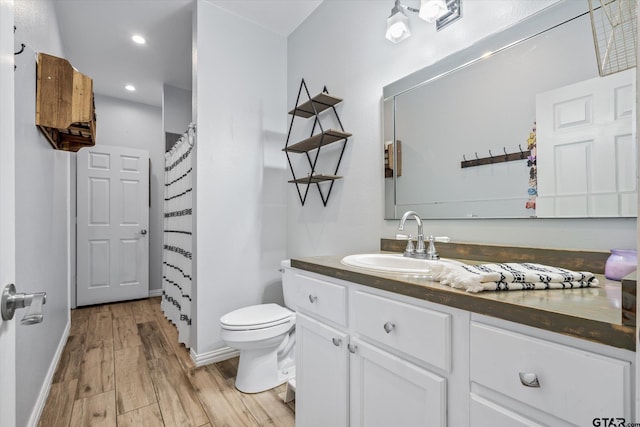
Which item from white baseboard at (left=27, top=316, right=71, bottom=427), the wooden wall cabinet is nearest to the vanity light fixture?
the wooden wall cabinet

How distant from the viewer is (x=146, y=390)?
1.84 m

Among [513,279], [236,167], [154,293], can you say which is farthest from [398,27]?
[154,293]

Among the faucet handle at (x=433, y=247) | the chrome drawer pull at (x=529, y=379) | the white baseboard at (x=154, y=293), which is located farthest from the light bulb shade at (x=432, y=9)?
the white baseboard at (x=154, y=293)

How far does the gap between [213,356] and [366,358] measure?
5.31 feet

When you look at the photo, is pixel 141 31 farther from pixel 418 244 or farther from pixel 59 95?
pixel 418 244

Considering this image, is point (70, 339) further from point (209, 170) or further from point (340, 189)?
point (340, 189)

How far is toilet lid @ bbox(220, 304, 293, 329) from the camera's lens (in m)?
1.83

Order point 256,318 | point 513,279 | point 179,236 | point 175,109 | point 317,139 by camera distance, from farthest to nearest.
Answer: point 175,109
point 179,236
point 317,139
point 256,318
point 513,279

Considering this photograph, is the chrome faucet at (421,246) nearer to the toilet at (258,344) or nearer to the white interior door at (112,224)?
the toilet at (258,344)

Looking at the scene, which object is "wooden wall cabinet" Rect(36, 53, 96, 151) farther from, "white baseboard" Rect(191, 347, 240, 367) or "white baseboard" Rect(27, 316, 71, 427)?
"white baseboard" Rect(191, 347, 240, 367)

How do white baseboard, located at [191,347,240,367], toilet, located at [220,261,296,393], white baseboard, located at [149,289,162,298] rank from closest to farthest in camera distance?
toilet, located at [220,261,296,393] → white baseboard, located at [191,347,240,367] → white baseboard, located at [149,289,162,298]

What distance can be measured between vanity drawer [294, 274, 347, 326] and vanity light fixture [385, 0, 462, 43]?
1.26 m

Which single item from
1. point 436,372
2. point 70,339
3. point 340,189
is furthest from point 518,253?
point 70,339

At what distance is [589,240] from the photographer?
1003 millimetres
